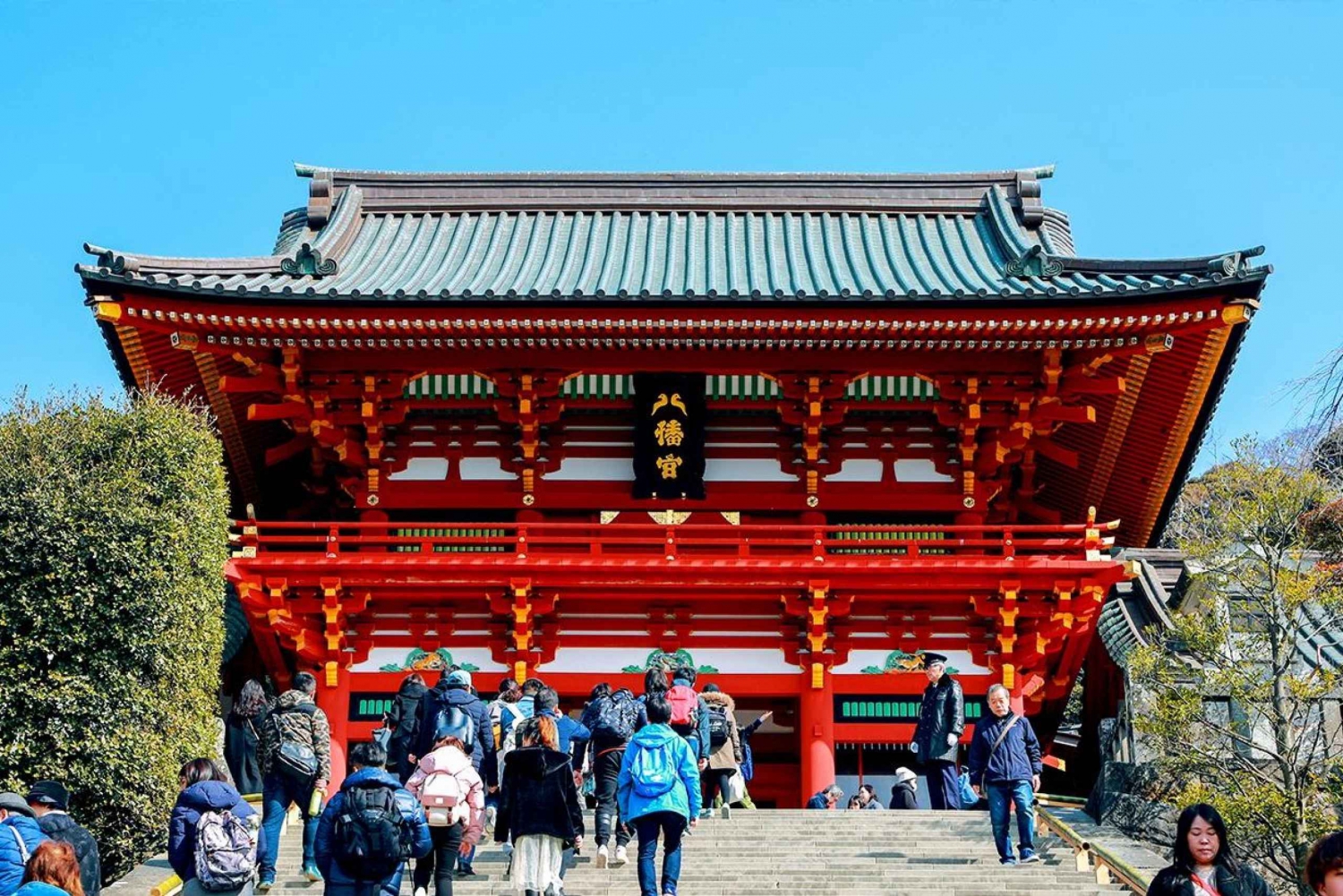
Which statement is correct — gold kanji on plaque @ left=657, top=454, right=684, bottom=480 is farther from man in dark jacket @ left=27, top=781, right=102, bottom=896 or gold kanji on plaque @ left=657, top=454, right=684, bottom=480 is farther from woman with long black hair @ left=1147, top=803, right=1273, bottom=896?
woman with long black hair @ left=1147, top=803, right=1273, bottom=896

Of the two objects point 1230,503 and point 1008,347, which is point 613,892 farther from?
point 1008,347

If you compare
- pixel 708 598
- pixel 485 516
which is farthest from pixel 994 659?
pixel 485 516

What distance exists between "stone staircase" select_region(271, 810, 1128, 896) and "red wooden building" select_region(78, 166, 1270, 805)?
4241mm

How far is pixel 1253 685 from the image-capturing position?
14.0 meters

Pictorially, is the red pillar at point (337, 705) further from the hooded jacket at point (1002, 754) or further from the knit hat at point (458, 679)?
the hooded jacket at point (1002, 754)

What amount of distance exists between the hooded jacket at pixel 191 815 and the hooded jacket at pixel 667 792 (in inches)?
97.8

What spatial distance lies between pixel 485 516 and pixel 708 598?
3291 millimetres

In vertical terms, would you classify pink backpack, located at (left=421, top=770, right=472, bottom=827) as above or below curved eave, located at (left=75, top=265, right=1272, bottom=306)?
below

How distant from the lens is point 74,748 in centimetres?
1338

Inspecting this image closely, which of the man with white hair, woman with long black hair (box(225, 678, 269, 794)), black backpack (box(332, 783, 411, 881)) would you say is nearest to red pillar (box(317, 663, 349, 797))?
woman with long black hair (box(225, 678, 269, 794))

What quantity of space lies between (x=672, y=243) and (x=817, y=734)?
26.2 feet

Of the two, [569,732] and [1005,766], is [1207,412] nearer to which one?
[1005,766]

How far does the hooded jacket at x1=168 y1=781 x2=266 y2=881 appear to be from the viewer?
382 inches

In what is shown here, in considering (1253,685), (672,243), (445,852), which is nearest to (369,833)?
(445,852)
